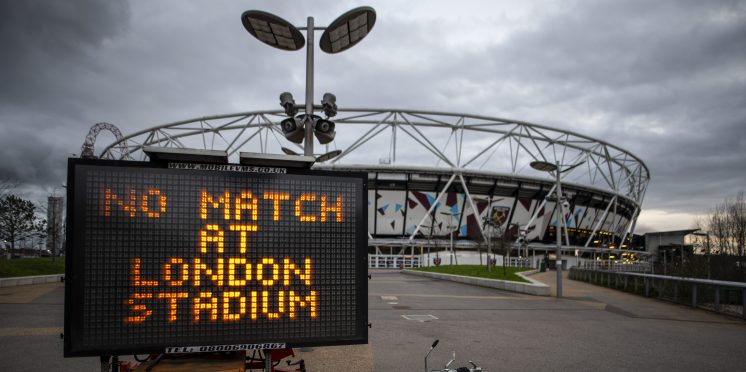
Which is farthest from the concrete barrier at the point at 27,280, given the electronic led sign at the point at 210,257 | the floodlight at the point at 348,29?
the electronic led sign at the point at 210,257

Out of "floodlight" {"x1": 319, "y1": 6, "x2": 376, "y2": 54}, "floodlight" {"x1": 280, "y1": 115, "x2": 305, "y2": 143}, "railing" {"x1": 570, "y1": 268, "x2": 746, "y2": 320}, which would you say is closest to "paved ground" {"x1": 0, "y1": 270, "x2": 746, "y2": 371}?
"railing" {"x1": 570, "y1": 268, "x2": 746, "y2": 320}

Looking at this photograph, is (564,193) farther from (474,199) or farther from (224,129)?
(224,129)

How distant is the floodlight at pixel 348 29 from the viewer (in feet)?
27.9

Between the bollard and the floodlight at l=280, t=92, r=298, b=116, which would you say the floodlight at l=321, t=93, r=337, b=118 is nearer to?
the floodlight at l=280, t=92, r=298, b=116

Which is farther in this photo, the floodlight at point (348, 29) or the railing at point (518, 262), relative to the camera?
the railing at point (518, 262)

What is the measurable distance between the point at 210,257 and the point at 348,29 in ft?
17.8

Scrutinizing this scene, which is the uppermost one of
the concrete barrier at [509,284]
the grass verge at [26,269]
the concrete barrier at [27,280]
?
the grass verge at [26,269]

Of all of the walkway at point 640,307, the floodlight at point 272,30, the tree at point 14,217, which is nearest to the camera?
the floodlight at point 272,30

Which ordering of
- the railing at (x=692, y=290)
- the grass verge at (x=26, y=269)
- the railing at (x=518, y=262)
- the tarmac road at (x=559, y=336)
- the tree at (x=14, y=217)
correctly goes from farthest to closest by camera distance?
the railing at (x=518, y=262)
the tree at (x=14, y=217)
the grass verge at (x=26, y=269)
the railing at (x=692, y=290)
the tarmac road at (x=559, y=336)

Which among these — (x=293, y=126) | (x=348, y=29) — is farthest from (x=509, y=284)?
(x=348, y=29)

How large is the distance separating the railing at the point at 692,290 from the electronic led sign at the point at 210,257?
16.2m

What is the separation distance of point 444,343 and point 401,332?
1935 millimetres

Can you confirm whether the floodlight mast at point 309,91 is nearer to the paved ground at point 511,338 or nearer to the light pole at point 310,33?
the light pole at point 310,33

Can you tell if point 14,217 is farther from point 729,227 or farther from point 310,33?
point 729,227
